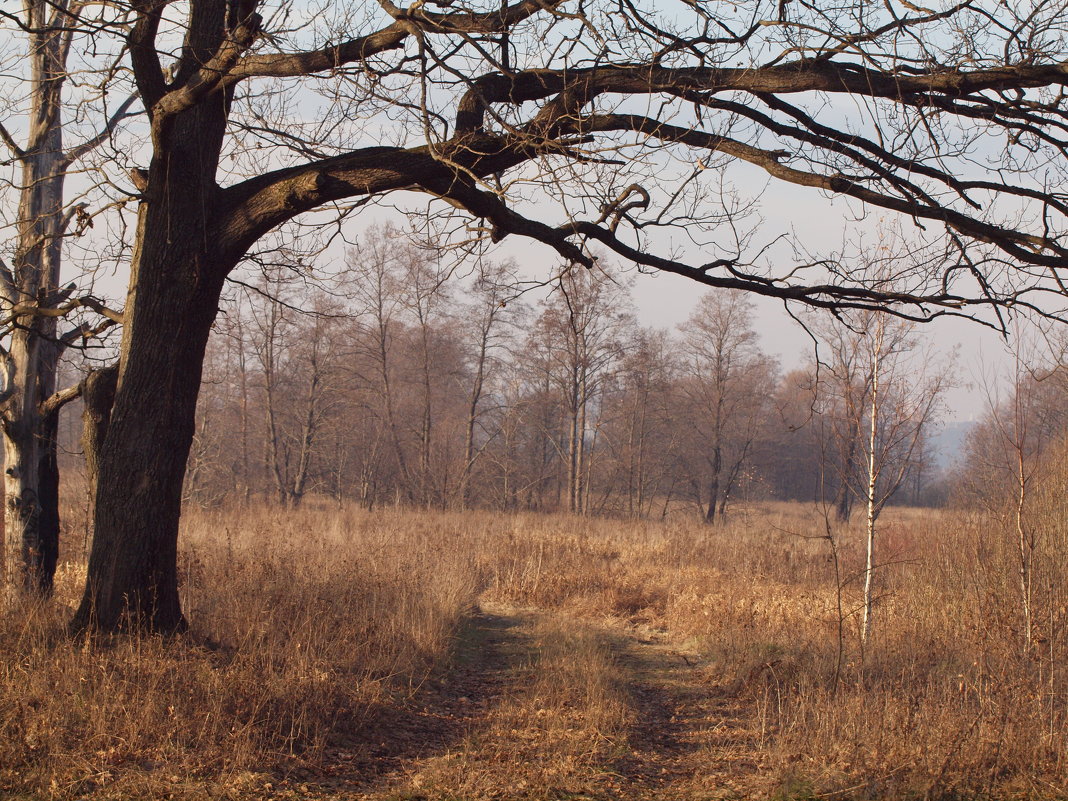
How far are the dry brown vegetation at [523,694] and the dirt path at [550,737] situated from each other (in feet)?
0.08

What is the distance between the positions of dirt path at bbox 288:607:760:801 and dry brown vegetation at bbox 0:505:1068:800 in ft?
0.08

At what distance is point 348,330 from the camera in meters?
29.3

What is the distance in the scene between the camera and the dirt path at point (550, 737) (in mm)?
4781

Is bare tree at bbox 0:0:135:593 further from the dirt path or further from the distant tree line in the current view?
the distant tree line

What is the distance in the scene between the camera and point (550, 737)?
18.4 ft

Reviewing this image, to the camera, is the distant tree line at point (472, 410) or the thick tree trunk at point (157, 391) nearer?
the thick tree trunk at point (157, 391)

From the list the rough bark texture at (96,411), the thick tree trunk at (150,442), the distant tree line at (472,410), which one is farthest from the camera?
the distant tree line at (472,410)

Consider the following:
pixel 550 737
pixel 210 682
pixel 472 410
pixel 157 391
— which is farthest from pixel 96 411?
pixel 472 410

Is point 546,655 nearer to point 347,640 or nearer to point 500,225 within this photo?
point 347,640

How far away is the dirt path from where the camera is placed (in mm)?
4781

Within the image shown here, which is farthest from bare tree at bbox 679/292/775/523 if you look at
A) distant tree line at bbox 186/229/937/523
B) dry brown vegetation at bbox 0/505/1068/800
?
dry brown vegetation at bbox 0/505/1068/800

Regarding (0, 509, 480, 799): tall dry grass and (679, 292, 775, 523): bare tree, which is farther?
(679, 292, 775, 523): bare tree

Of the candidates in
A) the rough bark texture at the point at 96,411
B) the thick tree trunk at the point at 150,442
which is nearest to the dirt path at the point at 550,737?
the thick tree trunk at the point at 150,442

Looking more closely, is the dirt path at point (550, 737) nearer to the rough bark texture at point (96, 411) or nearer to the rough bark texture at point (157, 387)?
the rough bark texture at point (157, 387)
